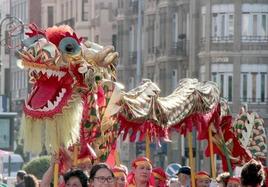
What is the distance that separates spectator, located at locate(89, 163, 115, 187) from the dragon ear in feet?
11.9

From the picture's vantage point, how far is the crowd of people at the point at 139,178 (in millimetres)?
15031

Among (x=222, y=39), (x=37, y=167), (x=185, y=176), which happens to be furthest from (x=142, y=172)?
(x=222, y=39)

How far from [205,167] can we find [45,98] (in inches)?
1699

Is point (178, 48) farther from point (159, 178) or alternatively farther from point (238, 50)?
point (159, 178)

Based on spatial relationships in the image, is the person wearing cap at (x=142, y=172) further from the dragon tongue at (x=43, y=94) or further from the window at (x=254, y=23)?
the window at (x=254, y=23)

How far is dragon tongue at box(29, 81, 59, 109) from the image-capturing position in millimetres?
18422

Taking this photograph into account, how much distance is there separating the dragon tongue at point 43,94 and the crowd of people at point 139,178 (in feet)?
2.77

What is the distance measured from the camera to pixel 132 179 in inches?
779

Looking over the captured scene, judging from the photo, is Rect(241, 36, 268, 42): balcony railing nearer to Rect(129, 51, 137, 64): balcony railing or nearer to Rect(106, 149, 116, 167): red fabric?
Rect(129, 51, 137, 64): balcony railing

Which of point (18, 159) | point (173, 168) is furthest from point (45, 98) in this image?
point (18, 159)

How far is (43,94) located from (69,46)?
2.31 ft

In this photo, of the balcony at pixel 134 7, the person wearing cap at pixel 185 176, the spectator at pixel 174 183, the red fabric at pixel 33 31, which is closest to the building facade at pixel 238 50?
the balcony at pixel 134 7

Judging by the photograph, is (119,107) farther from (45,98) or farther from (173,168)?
(173,168)

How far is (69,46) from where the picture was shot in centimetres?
1891
